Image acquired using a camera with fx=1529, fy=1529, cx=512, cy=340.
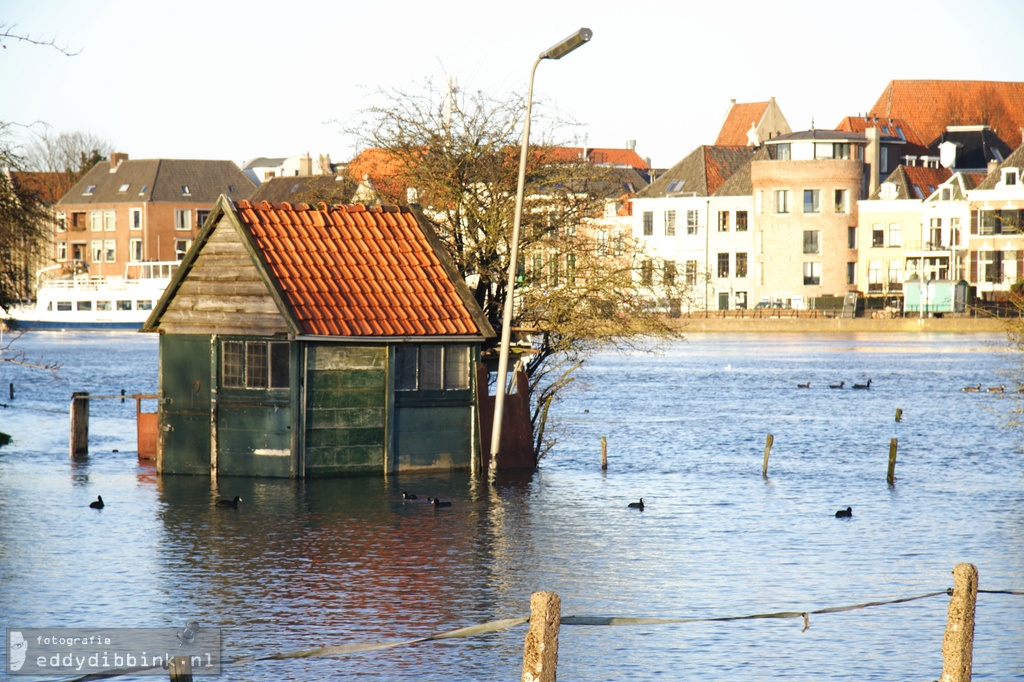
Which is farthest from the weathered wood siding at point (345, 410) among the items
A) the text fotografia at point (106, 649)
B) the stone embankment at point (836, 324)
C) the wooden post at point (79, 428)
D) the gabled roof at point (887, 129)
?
the gabled roof at point (887, 129)

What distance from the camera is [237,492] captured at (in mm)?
29609

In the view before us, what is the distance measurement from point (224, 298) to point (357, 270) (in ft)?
9.36

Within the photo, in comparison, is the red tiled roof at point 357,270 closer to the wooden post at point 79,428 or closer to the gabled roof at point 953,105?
the wooden post at point 79,428

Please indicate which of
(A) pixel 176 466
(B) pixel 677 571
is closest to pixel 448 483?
(A) pixel 176 466

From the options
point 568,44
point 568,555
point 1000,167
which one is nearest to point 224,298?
point 568,44

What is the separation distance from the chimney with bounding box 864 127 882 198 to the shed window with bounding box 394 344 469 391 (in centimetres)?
10455

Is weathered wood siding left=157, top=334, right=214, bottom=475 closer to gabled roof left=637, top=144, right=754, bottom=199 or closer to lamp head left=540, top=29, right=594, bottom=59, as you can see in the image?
lamp head left=540, top=29, right=594, bottom=59

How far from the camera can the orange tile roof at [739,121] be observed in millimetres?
155250

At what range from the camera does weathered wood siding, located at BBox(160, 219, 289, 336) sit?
97.8ft

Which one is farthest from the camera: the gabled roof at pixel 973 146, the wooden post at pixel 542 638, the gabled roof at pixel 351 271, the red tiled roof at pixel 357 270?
the gabled roof at pixel 973 146

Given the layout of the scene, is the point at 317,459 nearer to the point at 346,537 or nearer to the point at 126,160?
the point at 346,537

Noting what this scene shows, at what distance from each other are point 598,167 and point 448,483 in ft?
32.6

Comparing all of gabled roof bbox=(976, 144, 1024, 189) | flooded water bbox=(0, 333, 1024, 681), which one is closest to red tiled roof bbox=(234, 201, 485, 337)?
flooded water bbox=(0, 333, 1024, 681)

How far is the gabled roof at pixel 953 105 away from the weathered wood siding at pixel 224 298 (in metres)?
125
